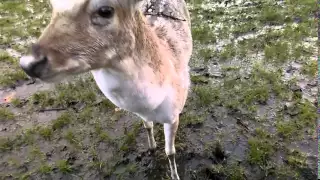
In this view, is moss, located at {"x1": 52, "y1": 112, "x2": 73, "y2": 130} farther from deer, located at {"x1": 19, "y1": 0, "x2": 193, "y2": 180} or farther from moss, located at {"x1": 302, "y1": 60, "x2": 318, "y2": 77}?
moss, located at {"x1": 302, "y1": 60, "x2": 318, "y2": 77}

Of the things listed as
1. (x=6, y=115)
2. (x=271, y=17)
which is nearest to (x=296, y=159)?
(x=6, y=115)

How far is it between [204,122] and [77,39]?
9.35 feet

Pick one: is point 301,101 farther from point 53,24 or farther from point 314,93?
point 53,24

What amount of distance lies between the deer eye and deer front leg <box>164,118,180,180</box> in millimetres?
1489

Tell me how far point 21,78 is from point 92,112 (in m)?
1.76

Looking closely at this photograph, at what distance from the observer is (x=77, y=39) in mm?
1793

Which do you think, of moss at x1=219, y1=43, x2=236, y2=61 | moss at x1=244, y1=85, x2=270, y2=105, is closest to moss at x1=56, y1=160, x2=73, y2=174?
moss at x1=244, y1=85, x2=270, y2=105

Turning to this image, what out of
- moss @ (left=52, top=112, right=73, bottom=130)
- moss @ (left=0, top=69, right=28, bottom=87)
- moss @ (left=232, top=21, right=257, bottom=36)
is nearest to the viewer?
moss @ (left=52, top=112, right=73, bottom=130)

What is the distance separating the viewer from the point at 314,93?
4.70 meters

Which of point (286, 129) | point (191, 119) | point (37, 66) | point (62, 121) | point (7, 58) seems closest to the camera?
point (37, 66)

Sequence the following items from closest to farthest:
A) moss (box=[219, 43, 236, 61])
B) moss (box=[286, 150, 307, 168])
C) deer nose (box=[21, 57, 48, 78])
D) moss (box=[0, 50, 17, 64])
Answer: deer nose (box=[21, 57, 48, 78]) < moss (box=[286, 150, 307, 168]) < moss (box=[219, 43, 236, 61]) < moss (box=[0, 50, 17, 64])

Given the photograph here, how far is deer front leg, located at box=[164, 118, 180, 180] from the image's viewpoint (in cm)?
314

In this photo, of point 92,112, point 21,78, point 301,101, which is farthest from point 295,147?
point 21,78

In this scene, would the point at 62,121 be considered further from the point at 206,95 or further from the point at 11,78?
the point at 206,95
